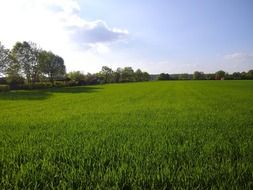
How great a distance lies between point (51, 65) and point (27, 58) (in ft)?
92.0

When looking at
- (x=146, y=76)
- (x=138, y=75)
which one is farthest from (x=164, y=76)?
(x=138, y=75)

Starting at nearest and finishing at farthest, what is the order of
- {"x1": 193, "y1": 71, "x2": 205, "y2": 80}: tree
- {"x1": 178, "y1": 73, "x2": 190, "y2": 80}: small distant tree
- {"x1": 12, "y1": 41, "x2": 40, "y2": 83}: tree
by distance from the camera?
{"x1": 12, "y1": 41, "x2": 40, "y2": 83}: tree → {"x1": 193, "y1": 71, "x2": 205, "y2": 80}: tree → {"x1": 178, "y1": 73, "x2": 190, "y2": 80}: small distant tree

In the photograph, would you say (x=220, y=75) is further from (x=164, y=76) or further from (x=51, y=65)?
(x=51, y=65)

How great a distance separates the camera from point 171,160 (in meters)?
6.79

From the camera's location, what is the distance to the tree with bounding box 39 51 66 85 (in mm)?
85188

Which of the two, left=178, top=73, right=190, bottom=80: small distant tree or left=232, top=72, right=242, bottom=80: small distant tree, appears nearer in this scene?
left=232, top=72, right=242, bottom=80: small distant tree

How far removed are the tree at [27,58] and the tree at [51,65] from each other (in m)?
2.26

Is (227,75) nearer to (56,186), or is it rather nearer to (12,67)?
(12,67)

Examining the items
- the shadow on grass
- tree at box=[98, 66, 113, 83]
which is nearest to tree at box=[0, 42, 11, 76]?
the shadow on grass

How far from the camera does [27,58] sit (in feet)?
262

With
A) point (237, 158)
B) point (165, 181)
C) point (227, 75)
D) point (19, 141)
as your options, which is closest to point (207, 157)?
point (237, 158)

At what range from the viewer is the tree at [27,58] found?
7850 cm

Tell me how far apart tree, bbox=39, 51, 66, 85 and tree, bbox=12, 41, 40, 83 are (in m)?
2.26

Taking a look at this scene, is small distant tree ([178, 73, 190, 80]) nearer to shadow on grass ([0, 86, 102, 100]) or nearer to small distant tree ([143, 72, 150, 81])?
small distant tree ([143, 72, 150, 81])
